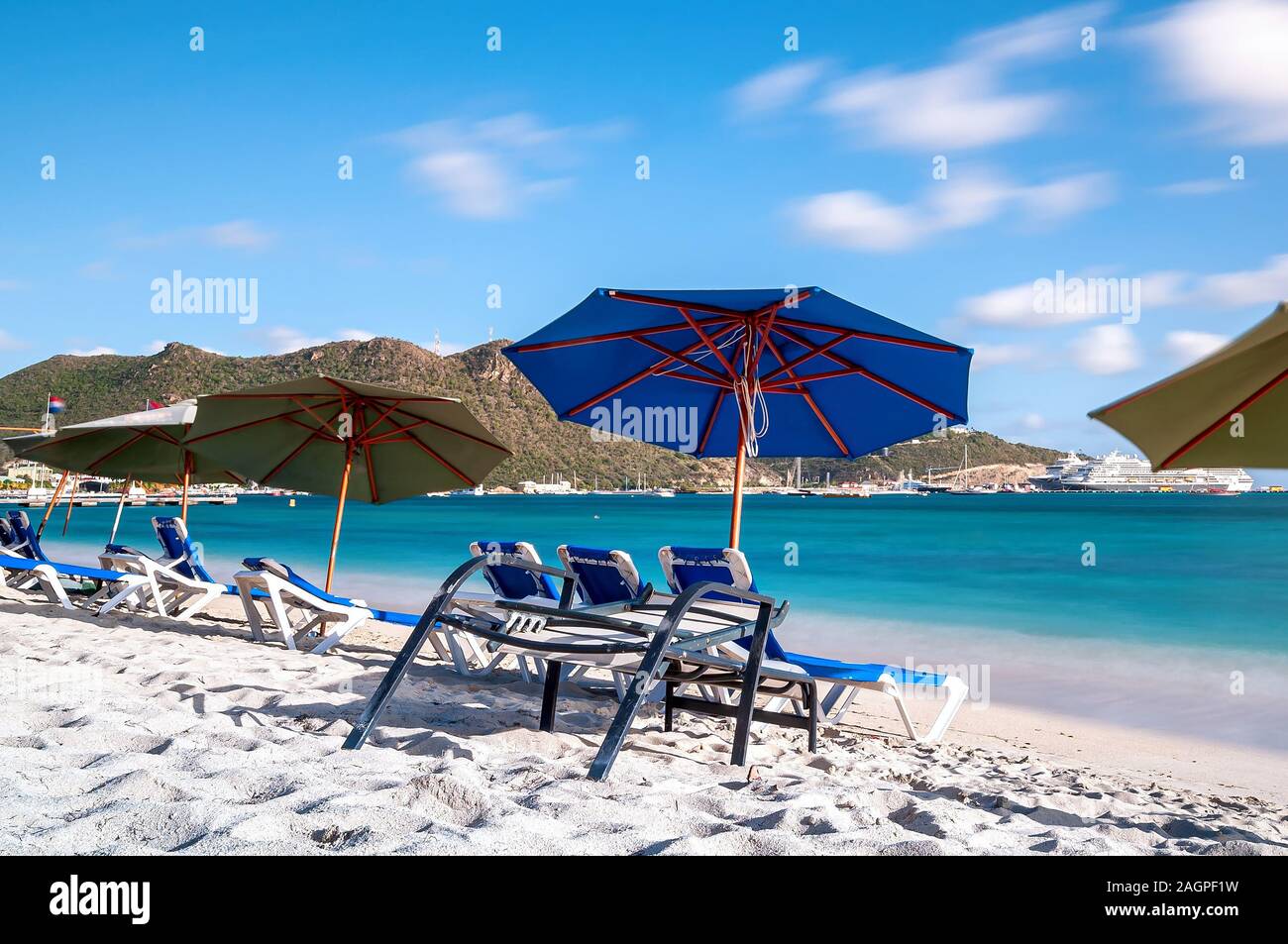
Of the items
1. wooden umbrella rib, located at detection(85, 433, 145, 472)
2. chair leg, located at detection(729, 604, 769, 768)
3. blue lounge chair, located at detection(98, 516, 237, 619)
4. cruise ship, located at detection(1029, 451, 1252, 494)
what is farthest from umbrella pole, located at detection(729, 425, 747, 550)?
cruise ship, located at detection(1029, 451, 1252, 494)

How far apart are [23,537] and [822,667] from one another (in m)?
9.28

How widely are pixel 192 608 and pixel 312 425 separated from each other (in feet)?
6.25

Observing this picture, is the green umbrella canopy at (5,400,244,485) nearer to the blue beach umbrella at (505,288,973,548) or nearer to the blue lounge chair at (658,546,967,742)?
the blue beach umbrella at (505,288,973,548)

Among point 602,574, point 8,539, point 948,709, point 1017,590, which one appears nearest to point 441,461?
point 602,574

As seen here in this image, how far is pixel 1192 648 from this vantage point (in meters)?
11.2

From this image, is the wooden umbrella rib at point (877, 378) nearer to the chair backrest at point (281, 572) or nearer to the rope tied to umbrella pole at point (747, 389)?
the rope tied to umbrella pole at point (747, 389)

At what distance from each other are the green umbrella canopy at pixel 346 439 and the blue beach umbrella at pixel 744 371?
165 cm

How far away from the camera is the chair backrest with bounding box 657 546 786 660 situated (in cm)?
392

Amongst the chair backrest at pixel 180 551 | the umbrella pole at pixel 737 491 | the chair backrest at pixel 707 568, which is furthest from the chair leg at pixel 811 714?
the chair backrest at pixel 180 551

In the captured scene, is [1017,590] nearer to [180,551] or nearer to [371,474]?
[371,474]

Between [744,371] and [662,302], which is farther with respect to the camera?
[744,371]

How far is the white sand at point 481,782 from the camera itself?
2152mm

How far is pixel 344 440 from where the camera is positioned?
7770mm
